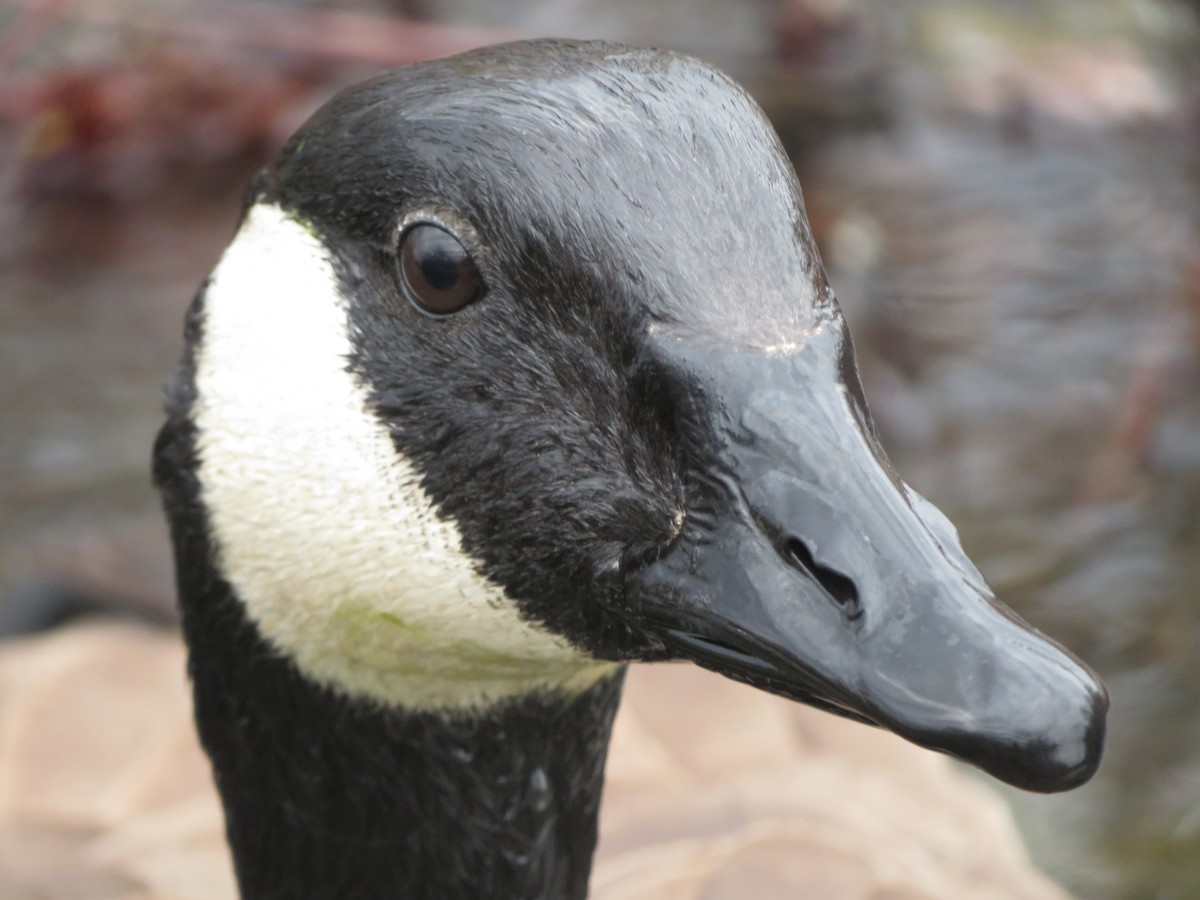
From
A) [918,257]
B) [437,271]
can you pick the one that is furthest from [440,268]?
[918,257]

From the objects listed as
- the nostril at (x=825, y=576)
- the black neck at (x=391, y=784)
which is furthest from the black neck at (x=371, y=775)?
the nostril at (x=825, y=576)

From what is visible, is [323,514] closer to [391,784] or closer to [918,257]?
[391,784]

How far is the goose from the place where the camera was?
5.13ft

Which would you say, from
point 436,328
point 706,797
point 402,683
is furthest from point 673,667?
point 436,328

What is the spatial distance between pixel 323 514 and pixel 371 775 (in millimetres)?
489

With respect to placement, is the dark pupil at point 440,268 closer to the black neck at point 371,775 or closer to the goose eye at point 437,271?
the goose eye at point 437,271

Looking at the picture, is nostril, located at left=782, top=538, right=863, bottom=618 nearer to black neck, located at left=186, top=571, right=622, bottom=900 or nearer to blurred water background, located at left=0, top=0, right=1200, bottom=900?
black neck, located at left=186, top=571, right=622, bottom=900

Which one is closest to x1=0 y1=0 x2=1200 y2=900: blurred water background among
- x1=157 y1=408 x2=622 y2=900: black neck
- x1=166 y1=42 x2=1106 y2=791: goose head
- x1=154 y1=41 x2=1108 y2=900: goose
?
x1=157 y1=408 x2=622 y2=900: black neck

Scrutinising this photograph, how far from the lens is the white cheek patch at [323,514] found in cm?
194

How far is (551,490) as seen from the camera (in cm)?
183

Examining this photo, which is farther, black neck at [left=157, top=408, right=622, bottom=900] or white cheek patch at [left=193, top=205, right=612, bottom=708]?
black neck at [left=157, top=408, right=622, bottom=900]

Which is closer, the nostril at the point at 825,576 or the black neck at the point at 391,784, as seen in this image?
the nostril at the point at 825,576

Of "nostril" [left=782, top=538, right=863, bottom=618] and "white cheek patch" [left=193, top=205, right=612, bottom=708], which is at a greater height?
"white cheek patch" [left=193, top=205, right=612, bottom=708]

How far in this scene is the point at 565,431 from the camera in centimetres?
182
